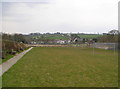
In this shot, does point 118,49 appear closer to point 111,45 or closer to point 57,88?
point 111,45

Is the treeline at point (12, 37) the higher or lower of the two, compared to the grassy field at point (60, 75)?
higher

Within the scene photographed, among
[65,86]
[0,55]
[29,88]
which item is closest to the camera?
[29,88]

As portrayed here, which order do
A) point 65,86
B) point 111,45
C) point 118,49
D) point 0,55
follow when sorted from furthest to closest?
point 111,45, point 118,49, point 0,55, point 65,86

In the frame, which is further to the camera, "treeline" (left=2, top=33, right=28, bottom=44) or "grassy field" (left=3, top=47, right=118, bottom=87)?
"treeline" (left=2, top=33, right=28, bottom=44)

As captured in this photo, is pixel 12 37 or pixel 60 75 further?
pixel 12 37

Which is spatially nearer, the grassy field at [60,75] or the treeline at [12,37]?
the grassy field at [60,75]

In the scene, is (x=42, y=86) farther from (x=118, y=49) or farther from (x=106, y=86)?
(x=118, y=49)

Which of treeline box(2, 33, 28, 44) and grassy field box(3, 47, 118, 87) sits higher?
treeline box(2, 33, 28, 44)

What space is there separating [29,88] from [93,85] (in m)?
2.12

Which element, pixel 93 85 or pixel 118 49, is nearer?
pixel 93 85

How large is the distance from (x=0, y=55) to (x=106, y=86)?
1122 cm

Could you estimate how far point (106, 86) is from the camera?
611 centimetres

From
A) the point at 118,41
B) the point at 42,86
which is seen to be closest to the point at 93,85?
the point at 42,86

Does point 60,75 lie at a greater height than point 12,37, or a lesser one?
lesser
